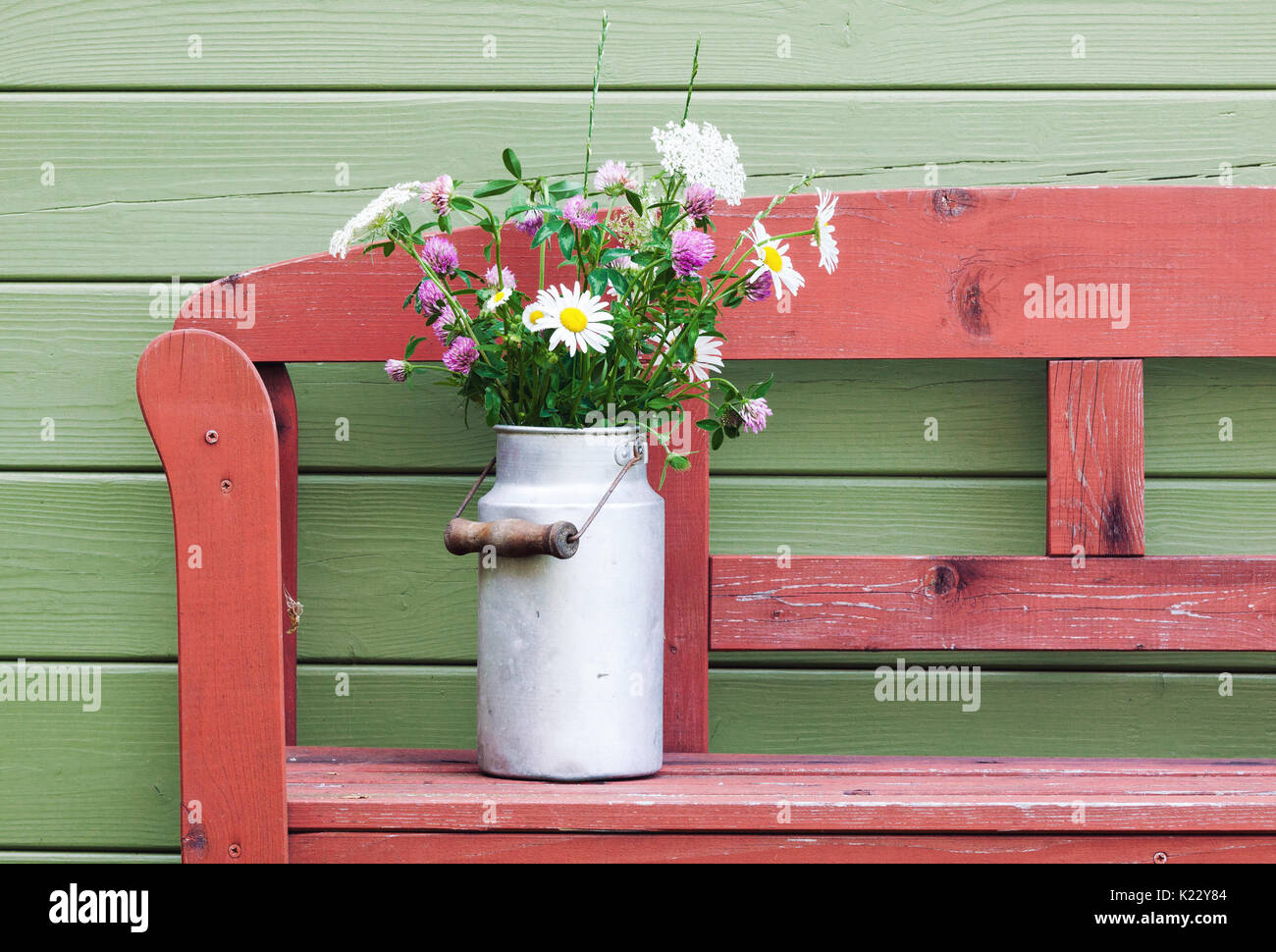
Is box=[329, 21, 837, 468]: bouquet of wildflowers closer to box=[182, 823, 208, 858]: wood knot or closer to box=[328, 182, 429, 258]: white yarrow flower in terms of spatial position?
box=[328, 182, 429, 258]: white yarrow flower

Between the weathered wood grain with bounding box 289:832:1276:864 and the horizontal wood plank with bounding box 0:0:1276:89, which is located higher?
the horizontal wood plank with bounding box 0:0:1276:89

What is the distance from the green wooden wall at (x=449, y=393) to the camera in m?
1.09

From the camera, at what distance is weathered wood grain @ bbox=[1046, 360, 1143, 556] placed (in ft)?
3.33

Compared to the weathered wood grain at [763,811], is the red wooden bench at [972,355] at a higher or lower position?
higher

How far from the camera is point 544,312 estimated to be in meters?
0.82

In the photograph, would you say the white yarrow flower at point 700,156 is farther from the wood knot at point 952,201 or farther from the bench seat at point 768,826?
the bench seat at point 768,826

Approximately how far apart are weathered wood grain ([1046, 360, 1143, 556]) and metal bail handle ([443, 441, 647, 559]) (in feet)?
1.40

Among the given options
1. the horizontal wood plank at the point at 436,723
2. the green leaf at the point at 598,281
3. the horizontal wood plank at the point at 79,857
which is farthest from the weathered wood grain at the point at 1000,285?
the horizontal wood plank at the point at 79,857

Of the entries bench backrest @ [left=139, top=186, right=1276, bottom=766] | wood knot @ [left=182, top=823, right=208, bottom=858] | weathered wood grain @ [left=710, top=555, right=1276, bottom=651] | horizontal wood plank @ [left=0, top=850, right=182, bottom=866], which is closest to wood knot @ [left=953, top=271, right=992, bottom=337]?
bench backrest @ [left=139, top=186, right=1276, bottom=766]

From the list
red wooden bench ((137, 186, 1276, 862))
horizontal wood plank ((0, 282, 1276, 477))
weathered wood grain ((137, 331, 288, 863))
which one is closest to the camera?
weathered wood grain ((137, 331, 288, 863))

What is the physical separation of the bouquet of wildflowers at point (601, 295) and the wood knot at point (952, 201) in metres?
0.16
